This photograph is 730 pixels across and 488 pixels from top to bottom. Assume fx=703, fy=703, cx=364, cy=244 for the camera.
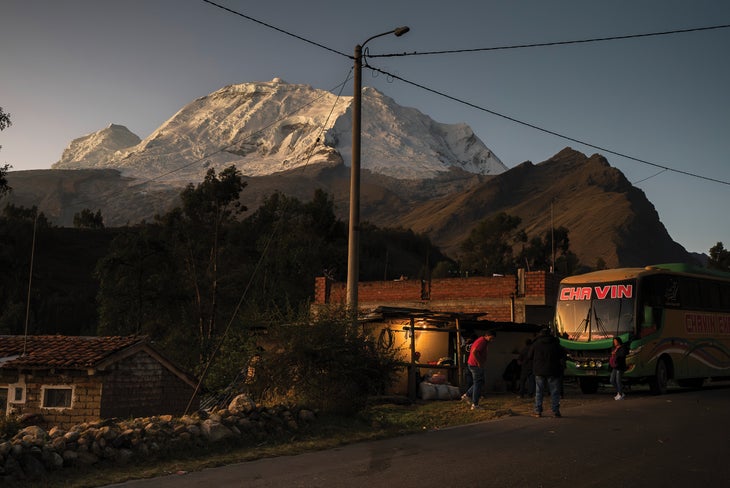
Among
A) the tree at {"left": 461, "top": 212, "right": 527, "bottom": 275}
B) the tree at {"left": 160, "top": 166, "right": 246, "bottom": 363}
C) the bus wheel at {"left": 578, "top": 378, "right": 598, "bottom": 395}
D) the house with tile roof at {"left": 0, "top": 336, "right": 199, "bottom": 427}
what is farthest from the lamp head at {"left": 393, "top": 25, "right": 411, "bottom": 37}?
the tree at {"left": 461, "top": 212, "right": 527, "bottom": 275}

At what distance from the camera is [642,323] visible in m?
19.4

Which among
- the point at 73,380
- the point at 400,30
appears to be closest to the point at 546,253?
the point at 73,380

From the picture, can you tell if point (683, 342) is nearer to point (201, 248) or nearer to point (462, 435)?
point (462, 435)

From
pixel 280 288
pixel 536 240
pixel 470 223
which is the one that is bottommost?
pixel 280 288

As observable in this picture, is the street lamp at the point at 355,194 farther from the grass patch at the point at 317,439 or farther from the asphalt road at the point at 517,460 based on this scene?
the asphalt road at the point at 517,460

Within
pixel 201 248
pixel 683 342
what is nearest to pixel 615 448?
pixel 683 342

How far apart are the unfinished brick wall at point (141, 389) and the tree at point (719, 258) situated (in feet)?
261

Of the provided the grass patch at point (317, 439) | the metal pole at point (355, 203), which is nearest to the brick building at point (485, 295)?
the metal pole at point (355, 203)

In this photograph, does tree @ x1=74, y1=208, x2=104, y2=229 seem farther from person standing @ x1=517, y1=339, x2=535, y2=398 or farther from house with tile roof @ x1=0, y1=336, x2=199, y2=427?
person standing @ x1=517, y1=339, x2=535, y2=398

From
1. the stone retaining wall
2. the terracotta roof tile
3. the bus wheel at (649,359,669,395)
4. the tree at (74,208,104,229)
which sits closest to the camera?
the stone retaining wall

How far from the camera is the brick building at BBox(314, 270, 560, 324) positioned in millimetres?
28500

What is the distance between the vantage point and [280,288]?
51906 millimetres

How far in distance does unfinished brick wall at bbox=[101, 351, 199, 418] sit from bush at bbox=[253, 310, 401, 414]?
Result: 14.3 metres

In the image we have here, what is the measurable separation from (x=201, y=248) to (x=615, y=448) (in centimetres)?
4795
